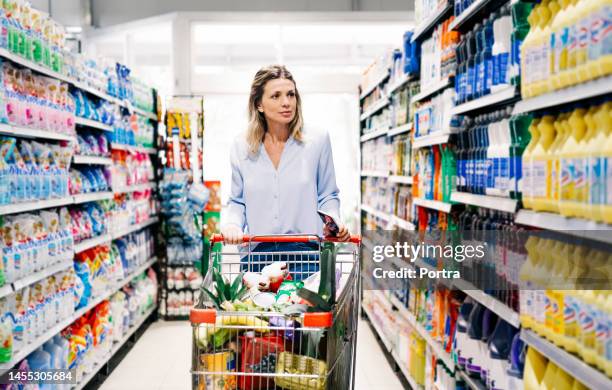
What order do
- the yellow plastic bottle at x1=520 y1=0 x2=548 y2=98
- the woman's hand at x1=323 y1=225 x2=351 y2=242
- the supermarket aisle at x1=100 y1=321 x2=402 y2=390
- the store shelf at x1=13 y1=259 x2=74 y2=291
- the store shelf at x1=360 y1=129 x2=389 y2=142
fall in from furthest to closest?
the store shelf at x1=360 y1=129 x2=389 y2=142 < the supermarket aisle at x1=100 y1=321 x2=402 y2=390 < the store shelf at x1=13 y1=259 x2=74 y2=291 < the woman's hand at x1=323 y1=225 x2=351 y2=242 < the yellow plastic bottle at x1=520 y1=0 x2=548 y2=98

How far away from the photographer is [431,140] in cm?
375

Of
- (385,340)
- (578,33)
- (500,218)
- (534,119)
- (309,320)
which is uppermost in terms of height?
(578,33)

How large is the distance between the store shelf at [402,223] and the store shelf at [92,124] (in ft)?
7.86

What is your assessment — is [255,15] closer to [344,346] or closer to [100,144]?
[100,144]

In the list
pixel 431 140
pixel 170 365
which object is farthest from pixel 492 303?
pixel 170 365

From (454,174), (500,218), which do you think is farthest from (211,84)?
(500,218)

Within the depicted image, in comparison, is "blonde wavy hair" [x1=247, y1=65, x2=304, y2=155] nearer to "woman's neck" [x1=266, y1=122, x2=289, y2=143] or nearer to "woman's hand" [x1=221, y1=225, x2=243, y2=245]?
"woman's neck" [x1=266, y1=122, x2=289, y2=143]

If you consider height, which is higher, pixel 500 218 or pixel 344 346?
pixel 500 218

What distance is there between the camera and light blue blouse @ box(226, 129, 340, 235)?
3238 millimetres

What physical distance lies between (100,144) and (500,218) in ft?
11.5

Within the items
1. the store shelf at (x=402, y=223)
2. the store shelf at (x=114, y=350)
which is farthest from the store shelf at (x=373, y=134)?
the store shelf at (x=114, y=350)

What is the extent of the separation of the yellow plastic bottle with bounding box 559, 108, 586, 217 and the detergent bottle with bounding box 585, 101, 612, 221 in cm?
6

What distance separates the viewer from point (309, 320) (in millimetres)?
1924

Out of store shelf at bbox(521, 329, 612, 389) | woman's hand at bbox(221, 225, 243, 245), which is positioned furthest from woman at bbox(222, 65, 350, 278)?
store shelf at bbox(521, 329, 612, 389)
